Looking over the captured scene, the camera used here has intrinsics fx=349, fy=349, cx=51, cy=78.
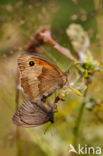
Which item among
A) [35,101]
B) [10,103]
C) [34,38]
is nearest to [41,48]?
[34,38]

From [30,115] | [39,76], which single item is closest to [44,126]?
[39,76]

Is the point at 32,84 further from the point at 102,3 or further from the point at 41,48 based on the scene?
the point at 102,3

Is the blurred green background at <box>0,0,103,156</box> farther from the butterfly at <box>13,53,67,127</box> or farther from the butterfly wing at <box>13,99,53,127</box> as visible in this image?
the butterfly wing at <box>13,99,53,127</box>

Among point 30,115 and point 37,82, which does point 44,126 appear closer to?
point 37,82

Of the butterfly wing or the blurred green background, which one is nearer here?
the butterfly wing

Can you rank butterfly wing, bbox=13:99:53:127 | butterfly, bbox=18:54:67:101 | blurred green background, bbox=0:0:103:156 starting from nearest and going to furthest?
butterfly wing, bbox=13:99:53:127, butterfly, bbox=18:54:67:101, blurred green background, bbox=0:0:103:156

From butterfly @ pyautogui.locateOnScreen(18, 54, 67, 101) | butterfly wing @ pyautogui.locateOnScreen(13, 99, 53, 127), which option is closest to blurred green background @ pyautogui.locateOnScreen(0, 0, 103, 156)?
butterfly @ pyautogui.locateOnScreen(18, 54, 67, 101)
